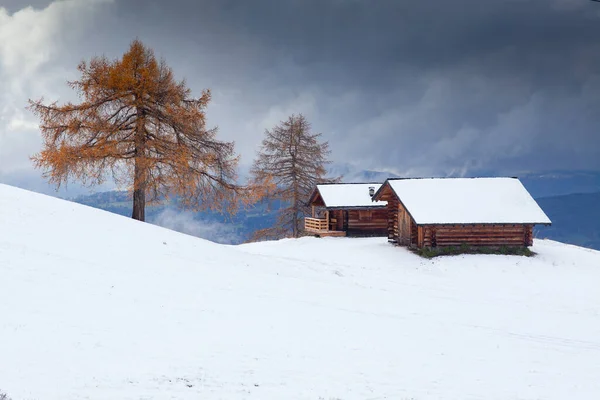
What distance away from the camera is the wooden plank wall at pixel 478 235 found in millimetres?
31297

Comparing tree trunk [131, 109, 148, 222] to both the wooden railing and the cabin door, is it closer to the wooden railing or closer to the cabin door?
the cabin door

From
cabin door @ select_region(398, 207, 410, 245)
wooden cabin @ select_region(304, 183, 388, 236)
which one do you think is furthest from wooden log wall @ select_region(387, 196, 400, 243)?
wooden cabin @ select_region(304, 183, 388, 236)

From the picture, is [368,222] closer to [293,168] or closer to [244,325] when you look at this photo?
[293,168]

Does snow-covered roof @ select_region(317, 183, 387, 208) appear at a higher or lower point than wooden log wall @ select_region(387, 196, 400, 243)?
higher

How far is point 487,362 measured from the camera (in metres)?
11.7

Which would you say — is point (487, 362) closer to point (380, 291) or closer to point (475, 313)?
point (475, 313)

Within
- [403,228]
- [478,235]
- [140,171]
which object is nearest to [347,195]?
[403,228]

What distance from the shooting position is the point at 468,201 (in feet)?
109

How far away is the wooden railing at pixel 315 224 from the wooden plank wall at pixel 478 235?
485 inches

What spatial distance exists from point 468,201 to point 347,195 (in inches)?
474

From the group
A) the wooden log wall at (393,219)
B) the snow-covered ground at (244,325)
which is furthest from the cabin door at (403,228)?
the snow-covered ground at (244,325)

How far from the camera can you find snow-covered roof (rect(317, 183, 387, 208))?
41.4m

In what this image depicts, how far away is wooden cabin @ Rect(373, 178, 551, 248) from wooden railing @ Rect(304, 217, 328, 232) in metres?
8.08

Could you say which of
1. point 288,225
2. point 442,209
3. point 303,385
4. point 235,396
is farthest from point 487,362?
point 288,225
